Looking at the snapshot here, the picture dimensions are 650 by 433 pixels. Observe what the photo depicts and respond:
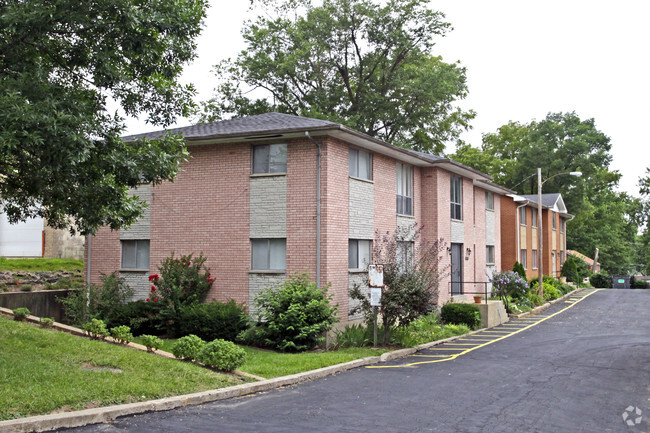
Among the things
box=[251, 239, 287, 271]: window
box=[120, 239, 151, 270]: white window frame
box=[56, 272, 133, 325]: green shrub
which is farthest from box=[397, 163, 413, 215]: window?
box=[56, 272, 133, 325]: green shrub

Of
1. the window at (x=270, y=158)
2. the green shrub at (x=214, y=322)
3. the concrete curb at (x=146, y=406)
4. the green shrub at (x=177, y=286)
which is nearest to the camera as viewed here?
the concrete curb at (x=146, y=406)

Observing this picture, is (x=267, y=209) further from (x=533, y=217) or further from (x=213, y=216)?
(x=533, y=217)

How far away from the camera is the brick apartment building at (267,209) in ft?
60.4

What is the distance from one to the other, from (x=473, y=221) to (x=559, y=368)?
1583 centimetres

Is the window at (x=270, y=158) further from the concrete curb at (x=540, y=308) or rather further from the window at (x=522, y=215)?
the window at (x=522, y=215)

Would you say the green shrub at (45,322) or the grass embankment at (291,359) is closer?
the grass embankment at (291,359)

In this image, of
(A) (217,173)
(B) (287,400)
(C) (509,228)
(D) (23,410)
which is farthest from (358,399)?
(C) (509,228)

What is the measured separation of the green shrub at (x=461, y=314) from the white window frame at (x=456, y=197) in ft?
15.8

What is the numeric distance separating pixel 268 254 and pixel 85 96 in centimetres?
875

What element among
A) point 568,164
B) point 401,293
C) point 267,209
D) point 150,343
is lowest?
point 150,343

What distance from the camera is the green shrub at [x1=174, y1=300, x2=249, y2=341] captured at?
17906mm

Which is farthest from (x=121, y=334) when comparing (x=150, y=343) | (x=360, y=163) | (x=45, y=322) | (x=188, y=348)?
(x=360, y=163)

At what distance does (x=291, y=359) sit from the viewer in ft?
48.5

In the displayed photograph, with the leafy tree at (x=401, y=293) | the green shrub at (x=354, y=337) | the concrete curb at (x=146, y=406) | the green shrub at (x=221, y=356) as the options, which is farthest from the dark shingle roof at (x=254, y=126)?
the concrete curb at (x=146, y=406)
